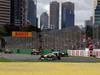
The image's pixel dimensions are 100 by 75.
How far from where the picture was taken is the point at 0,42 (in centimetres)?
12531

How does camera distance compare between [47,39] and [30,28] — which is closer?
[47,39]

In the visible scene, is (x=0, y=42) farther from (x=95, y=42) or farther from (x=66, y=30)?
(x=95, y=42)

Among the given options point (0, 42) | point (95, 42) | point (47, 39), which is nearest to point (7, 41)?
point (0, 42)

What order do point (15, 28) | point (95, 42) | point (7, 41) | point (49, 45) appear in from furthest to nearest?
point (15, 28)
point (7, 41)
point (49, 45)
point (95, 42)

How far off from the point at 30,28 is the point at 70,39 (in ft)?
257

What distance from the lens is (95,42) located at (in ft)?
330

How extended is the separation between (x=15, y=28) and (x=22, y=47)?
2622 inches
